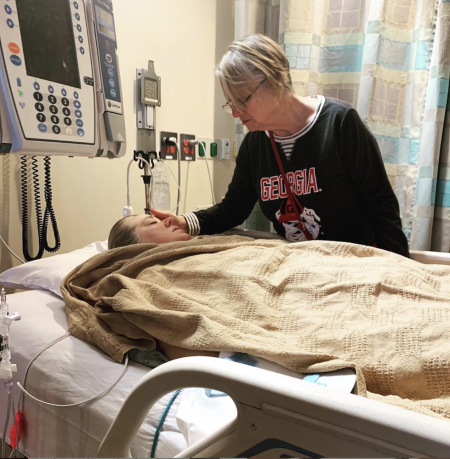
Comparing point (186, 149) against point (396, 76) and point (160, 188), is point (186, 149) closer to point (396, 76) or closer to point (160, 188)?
point (160, 188)

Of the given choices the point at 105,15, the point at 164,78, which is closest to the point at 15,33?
the point at 105,15

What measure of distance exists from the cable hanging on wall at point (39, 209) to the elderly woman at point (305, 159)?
397 mm

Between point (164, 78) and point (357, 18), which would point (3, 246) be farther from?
point (357, 18)

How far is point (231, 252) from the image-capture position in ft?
4.11

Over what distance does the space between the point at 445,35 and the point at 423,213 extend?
775 mm

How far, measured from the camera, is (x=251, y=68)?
1.41 meters

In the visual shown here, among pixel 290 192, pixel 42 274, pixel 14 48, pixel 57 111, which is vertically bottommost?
pixel 42 274

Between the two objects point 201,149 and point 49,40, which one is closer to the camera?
point 49,40

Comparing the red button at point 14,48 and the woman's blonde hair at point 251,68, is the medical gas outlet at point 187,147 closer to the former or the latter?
the woman's blonde hair at point 251,68

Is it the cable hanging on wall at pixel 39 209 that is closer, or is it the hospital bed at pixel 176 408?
the hospital bed at pixel 176 408

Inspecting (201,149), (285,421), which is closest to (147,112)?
(201,149)

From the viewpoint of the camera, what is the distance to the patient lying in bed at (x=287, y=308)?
75 centimetres

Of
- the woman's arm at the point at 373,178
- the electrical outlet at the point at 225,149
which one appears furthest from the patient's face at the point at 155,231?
the electrical outlet at the point at 225,149

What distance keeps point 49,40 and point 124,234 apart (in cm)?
70
